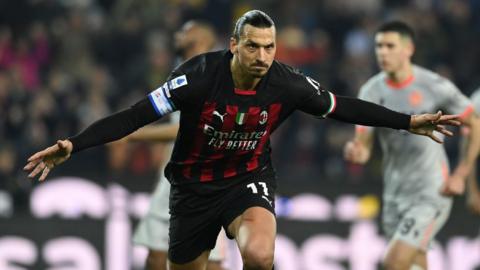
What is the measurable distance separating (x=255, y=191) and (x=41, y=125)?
6184mm

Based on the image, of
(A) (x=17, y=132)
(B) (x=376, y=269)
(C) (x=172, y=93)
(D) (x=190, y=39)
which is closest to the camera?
(C) (x=172, y=93)

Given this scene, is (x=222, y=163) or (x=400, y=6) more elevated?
(x=400, y=6)

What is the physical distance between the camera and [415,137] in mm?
8672

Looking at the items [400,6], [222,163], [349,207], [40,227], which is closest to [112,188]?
[40,227]

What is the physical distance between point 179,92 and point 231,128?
375 millimetres

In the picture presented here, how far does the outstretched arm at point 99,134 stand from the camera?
20.9ft

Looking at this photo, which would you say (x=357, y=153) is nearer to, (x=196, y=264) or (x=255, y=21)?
(x=196, y=264)

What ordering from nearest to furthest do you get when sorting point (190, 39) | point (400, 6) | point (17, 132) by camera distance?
point (190, 39), point (17, 132), point (400, 6)

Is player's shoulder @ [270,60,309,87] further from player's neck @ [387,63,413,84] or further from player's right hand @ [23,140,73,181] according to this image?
player's neck @ [387,63,413,84]

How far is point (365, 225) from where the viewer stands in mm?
10828

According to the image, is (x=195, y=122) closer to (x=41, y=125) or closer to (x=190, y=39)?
(x=190, y=39)

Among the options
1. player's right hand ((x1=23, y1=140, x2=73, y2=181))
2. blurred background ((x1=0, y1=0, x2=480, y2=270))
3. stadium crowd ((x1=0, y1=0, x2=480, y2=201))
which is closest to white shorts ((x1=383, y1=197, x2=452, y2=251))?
blurred background ((x1=0, y1=0, x2=480, y2=270))

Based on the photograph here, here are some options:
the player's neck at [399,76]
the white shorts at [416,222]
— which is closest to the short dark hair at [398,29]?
the player's neck at [399,76]

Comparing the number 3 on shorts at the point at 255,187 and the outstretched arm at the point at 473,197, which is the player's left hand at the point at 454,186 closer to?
the outstretched arm at the point at 473,197
